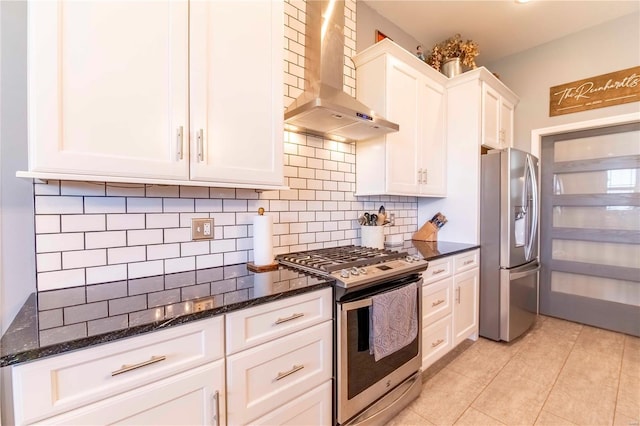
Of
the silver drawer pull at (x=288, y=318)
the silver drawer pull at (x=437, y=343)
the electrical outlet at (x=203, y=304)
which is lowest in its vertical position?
the silver drawer pull at (x=437, y=343)

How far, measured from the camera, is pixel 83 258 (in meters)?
1.23

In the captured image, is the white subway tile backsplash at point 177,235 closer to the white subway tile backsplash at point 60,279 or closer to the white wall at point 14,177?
the white subway tile backsplash at point 60,279

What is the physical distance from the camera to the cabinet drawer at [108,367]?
0.73m

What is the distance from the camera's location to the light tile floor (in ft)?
5.51

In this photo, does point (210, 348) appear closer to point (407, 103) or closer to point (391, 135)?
point (391, 135)

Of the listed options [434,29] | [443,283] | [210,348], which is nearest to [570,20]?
[434,29]

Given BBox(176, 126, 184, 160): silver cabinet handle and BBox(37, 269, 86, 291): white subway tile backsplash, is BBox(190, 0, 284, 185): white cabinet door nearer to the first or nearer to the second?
BBox(176, 126, 184, 160): silver cabinet handle

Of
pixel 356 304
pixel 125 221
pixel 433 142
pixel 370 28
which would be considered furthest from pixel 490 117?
pixel 125 221

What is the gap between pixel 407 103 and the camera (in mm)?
2338

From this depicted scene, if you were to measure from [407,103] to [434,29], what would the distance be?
116 centimetres

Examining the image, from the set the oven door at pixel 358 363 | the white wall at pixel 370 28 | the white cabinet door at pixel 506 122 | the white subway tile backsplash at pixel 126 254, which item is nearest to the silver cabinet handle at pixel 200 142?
the white subway tile backsplash at pixel 126 254

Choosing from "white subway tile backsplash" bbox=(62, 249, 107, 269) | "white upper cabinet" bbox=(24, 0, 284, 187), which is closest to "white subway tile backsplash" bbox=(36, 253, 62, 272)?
"white subway tile backsplash" bbox=(62, 249, 107, 269)

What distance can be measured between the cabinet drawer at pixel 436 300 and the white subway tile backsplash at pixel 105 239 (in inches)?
71.0

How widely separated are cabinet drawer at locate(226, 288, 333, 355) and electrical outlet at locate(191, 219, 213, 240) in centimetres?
64
